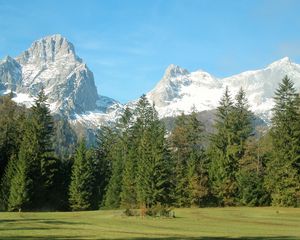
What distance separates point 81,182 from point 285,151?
108 ft

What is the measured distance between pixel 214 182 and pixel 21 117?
1421 inches

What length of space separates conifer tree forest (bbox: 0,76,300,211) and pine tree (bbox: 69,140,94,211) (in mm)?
165

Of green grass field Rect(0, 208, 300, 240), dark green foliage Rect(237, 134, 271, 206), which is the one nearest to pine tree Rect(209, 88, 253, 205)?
dark green foliage Rect(237, 134, 271, 206)

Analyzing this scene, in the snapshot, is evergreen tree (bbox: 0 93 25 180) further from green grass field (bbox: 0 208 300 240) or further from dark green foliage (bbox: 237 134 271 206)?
green grass field (bbox: 0 208 300 240)

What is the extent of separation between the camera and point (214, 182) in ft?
255

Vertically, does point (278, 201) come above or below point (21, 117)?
below

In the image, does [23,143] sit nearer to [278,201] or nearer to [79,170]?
[79,170]

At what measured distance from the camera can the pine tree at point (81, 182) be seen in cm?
7881

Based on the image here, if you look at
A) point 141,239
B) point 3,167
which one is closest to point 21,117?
point 3,167

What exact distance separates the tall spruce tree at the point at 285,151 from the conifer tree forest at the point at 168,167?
5.7 inches

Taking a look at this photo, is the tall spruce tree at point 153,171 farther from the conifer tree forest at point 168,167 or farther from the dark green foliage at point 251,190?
the dark green foliage at point 251,190

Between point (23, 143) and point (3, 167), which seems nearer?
point (23, 143)

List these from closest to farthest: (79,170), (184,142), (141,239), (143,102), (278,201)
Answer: (141,239), (278,201), (79,170), (184,142), (143,102)

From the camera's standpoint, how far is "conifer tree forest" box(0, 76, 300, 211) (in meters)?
71.6
